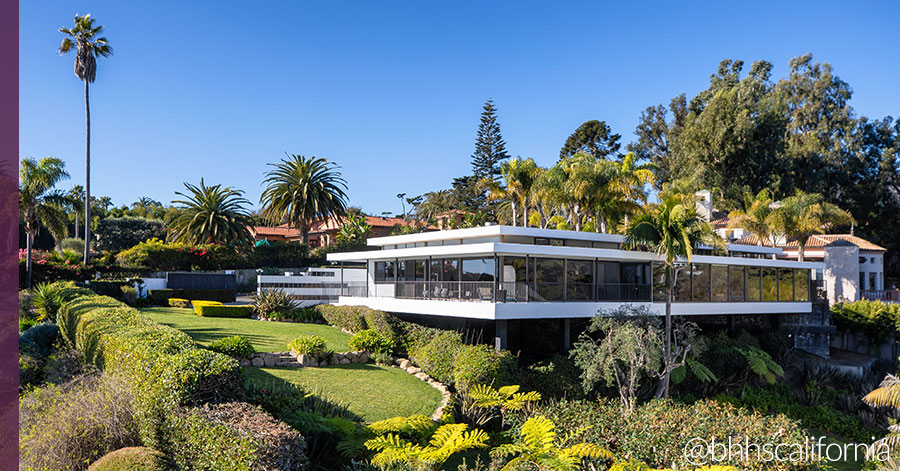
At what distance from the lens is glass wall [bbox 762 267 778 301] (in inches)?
1133

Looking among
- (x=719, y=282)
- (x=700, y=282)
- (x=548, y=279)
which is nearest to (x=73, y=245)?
(x=548, y=279)

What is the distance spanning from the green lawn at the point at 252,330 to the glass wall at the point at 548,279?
7.69 meters

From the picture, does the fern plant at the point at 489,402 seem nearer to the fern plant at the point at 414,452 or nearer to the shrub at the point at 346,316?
the fern plant at the point at 414,452

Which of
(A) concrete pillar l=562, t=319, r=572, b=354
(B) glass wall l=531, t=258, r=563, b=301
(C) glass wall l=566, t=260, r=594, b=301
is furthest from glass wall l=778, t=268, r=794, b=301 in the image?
(B) glass wall l=531, t=258, r=563, b=301

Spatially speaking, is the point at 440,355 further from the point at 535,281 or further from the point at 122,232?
the point at 122,232

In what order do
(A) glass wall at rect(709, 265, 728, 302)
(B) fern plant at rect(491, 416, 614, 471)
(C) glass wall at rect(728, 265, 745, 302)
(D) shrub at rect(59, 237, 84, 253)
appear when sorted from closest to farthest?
(B) fern plant at rect(491, 416, 614, 471)
(A) glass wall at rect(709, 265, 728, 302)
(C) glass wall at rect(728, 265, 745, 302)
(D) shrub at rect(59, 237, 84, 253)

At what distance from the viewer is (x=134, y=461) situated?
28.4ft

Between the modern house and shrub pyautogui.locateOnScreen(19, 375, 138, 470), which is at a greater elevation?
the modern house

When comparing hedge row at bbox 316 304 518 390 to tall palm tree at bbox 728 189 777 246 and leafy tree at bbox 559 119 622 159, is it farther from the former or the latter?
leafy tree at bbox 559 119 622 159

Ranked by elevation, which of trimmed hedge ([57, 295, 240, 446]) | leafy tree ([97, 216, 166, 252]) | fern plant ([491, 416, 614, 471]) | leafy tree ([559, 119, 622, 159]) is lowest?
fern plant ([491, 416, 614, 471])

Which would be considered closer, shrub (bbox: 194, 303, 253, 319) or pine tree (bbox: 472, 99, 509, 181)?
shrub (bbox: 194, 303, 253, 319)

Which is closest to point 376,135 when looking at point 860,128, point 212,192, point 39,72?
point 212,192

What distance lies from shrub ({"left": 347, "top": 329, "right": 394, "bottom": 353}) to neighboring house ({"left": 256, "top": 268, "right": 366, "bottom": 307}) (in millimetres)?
10123

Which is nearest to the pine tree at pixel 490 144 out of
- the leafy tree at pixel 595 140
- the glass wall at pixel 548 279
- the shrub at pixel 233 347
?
the leafy tree at pixel 595 140
